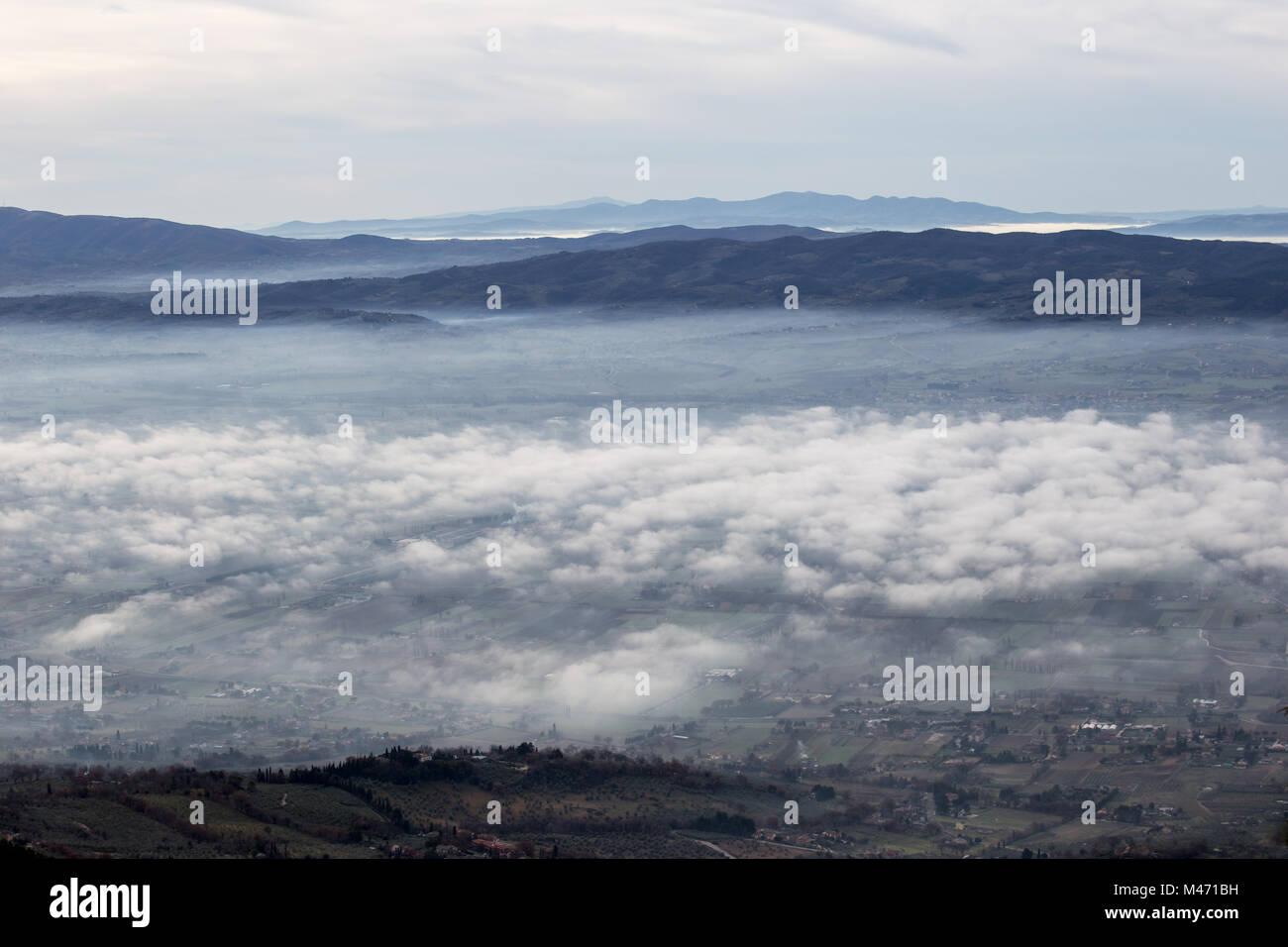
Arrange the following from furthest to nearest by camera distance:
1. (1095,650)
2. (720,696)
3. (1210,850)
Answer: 1. (1095,650)
2. (720,696)
3. (1210,850)

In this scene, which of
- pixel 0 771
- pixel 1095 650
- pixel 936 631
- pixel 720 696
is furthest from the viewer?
pixel 936 631
